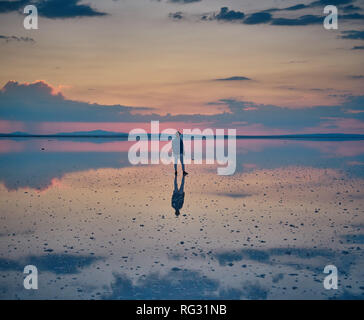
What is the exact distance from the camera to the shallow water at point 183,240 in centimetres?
689

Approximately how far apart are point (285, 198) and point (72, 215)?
868 cm

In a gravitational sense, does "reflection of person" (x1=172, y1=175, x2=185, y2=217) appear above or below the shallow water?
above

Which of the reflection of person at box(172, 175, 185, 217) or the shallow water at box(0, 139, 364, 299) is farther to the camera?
the reflection of person at box(172, 175, 185, 217)

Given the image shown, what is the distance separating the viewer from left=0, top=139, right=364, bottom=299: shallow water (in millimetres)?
6887

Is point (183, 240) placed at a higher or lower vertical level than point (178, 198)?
lower

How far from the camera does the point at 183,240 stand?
9.35m

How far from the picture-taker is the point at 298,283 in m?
7.04

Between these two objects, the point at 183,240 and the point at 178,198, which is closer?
the point at 183,240

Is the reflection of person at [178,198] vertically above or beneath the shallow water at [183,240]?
above

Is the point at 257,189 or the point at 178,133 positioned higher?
the point at 178,133

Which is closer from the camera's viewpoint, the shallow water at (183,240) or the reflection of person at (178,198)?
A: the shallow water at (183,240)
